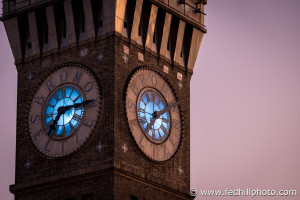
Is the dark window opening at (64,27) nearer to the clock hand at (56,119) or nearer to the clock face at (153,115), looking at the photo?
the clock hand at (56,119)

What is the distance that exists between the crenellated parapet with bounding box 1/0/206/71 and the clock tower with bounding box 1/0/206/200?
46 mm

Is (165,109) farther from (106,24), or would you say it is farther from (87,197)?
(87,197)

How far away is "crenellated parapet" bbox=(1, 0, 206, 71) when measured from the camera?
3125 inches

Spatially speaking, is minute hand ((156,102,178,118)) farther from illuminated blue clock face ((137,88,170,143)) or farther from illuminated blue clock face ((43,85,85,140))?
illuminated blue clock face ((43,85,85,140))

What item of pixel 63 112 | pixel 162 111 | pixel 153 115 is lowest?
pixel 63 112

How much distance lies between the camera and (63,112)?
7906 cm

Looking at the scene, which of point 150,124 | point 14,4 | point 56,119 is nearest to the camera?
point 56,119

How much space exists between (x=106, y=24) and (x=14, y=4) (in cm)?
519

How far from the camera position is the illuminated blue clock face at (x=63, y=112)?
78.8 metres

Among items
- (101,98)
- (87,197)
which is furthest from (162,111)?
(87,197)

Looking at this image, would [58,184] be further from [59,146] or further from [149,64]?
[149,64]

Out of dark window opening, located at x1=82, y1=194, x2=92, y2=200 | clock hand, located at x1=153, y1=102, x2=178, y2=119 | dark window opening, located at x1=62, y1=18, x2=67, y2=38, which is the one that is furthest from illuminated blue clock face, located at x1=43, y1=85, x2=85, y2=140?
clock hand, located at x1=153, y1=102, x2=178, y2=119

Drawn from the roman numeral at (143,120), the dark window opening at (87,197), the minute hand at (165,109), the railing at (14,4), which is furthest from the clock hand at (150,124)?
the railing at (14,4)

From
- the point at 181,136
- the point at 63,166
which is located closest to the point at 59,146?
the point at 63,166
